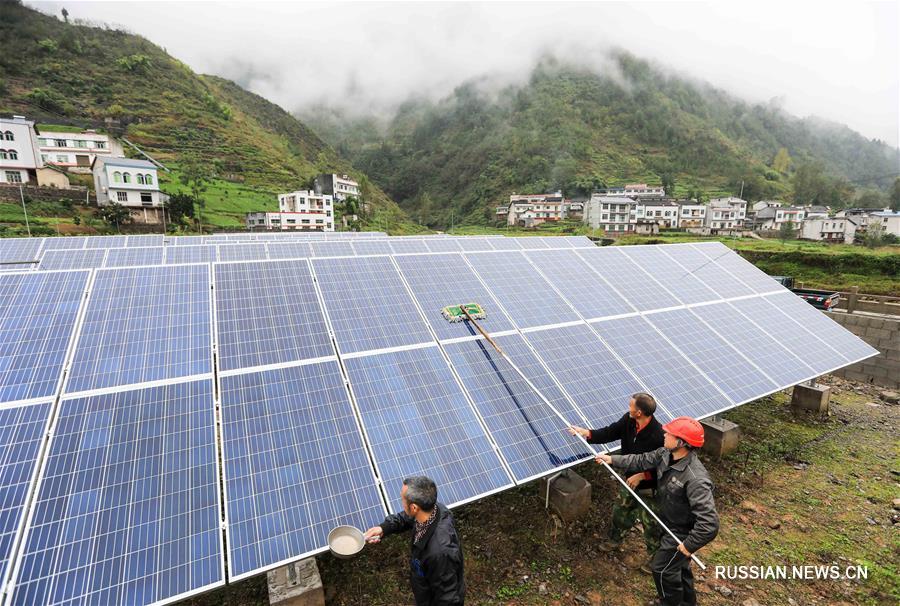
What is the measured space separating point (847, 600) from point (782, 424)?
251 inches

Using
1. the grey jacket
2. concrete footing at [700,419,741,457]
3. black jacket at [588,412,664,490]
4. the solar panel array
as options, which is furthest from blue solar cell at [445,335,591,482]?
concrete footing at [700,419,741,457]

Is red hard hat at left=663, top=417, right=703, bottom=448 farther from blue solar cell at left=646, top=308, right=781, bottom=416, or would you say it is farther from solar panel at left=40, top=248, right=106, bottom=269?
solar panel at left=40, top=248, right=106, bottom=269

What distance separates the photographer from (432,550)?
11.9 ft

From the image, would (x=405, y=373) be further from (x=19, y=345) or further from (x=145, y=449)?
(x=19, y=345)

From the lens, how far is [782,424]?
450 inches

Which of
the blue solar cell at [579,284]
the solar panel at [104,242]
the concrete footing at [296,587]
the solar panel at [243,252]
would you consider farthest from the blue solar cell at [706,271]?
the solar panel at [104,242]

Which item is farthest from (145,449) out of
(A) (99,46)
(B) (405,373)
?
(A) (99,46)

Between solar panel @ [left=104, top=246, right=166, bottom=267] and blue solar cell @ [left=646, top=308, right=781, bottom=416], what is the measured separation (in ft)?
44.5

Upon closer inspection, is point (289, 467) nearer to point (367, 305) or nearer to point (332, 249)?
point (367, 305)

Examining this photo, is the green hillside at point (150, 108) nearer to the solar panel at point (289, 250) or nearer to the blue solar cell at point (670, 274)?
the solar panel at point (289, 250)

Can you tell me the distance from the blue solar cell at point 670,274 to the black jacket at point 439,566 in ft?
32.5

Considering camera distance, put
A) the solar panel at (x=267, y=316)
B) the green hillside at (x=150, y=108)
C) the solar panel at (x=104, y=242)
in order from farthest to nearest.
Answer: the green hillside at (x=150, y=108), the solar panel at (x=104, y=242), the solar panel at (x=267, y=316)

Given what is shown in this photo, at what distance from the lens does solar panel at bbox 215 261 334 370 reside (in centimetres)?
604

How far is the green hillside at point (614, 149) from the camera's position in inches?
4264
